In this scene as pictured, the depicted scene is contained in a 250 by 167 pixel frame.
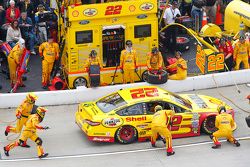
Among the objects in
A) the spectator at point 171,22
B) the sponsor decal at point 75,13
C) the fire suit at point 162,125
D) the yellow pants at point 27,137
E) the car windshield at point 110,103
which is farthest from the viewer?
the spectator at point 171,22

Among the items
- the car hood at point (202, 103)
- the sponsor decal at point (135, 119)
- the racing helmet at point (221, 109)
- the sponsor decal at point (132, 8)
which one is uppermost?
the sponsor decal at point (132, 8)

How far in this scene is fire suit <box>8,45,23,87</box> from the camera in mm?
25359

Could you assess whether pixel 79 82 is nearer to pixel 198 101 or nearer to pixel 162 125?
pixel 198 101

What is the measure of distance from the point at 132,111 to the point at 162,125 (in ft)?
3.82

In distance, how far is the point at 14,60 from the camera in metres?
25.4

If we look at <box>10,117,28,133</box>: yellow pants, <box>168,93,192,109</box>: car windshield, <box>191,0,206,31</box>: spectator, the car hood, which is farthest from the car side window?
<box>191,0,206,31</box>: spectator

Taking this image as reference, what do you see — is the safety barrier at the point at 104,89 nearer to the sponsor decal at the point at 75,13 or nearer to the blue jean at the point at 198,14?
the sponsor decal at the point at 75,13

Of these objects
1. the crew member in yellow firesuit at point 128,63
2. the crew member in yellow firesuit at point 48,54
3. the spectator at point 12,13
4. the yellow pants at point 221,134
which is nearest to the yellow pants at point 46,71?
the crew member in yellow firesuit at point 48,54

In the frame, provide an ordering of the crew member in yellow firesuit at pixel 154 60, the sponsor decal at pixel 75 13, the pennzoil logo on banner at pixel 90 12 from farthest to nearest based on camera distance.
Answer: the crew member in yellow firesuit at pixel 154 60 < the pennzoil logo on banner at pixel 90 12 < the sponsor decal at pixel 75 13

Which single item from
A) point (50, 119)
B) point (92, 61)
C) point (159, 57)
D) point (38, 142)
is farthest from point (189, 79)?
point (38, 142)

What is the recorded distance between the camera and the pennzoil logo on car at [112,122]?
832 inches

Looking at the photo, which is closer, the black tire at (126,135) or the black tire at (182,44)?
the black tire at (126,135)

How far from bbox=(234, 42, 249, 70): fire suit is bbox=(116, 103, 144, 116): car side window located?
250 inches

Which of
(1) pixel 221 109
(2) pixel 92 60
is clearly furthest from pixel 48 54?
(1) pixel 221 109
